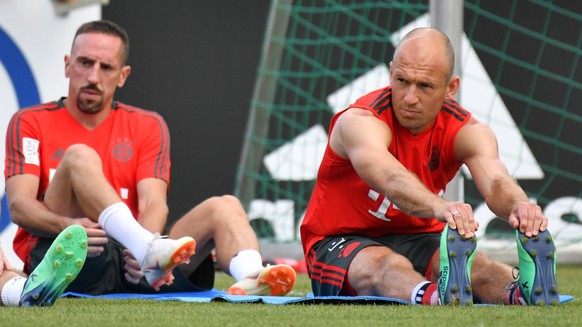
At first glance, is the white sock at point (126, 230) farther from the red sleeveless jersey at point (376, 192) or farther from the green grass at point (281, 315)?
the red sleeveless jersey at point (376, 192)

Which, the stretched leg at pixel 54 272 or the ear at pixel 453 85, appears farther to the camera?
the ear at pixel 453 85

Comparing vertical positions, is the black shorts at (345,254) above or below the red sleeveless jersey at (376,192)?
below

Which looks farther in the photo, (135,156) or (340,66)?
(340,66)

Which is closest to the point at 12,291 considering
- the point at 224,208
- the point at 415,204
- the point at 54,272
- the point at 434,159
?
the point at 54,272

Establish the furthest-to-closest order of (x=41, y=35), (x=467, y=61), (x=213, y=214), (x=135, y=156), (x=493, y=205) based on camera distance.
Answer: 1. (x=467, y=61)
2. (x=41, y=35)
3. (x=135, y=156)
4. (x=213, y=214)
5. (x=493, y=205)

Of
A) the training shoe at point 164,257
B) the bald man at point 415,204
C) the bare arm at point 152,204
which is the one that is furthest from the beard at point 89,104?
the bald man at point 415,204

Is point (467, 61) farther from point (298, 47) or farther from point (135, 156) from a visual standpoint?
point (135, 156)

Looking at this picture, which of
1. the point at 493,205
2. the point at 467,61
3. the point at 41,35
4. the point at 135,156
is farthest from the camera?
the point at 467,61

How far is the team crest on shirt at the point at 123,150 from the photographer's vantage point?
4855 millimetres

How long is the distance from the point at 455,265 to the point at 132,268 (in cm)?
154

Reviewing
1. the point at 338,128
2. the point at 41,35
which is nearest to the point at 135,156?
the point at 338,128

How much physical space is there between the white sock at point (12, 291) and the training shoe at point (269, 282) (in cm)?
83

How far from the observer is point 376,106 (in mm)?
4082

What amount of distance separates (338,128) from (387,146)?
0.73 feet
